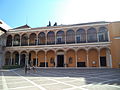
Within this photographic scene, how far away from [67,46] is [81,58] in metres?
3.99

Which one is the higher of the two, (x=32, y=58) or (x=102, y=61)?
(x=32, y=58)

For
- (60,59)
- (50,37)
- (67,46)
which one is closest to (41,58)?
(60,59)

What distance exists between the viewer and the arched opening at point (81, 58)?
24.6m

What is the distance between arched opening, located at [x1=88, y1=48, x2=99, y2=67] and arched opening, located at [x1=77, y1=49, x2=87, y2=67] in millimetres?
1027

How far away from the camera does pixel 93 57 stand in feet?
79.7

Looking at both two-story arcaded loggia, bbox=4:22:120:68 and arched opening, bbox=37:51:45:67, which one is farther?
arched opening, bbox=37:51:45:67

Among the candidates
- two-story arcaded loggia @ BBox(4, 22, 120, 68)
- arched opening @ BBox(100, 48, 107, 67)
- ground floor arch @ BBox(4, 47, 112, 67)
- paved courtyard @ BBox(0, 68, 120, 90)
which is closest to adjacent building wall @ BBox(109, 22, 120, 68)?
two-story arcaded loggia @ BBox(4, 22, 120, 68)

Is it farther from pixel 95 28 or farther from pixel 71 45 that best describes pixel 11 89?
pixel 95 28

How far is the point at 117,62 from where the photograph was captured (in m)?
21.6

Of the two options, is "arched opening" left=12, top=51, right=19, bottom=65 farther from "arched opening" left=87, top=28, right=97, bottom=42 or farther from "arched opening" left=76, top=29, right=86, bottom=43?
"arched opening" left=87, top=28, right=97, bottom=42

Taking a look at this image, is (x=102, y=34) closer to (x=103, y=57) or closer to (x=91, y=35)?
(x=91, y=35)

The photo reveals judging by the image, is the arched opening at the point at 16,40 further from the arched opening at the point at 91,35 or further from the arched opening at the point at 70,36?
the arched opening at the point at 91,35

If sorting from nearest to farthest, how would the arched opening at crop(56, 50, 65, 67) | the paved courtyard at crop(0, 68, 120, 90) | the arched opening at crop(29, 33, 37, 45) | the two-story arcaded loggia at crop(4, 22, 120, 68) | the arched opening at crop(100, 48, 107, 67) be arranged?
the paved courtyard at crop(0, 68, 120, 90)
the two-story arcaded loggia at crop(4, 22, 120, 68)
the arched opening at crop(100, 48, 107, 67)
the arched opening at crop(56, 50, 65, 67)
the arched opening at crop(29, 33, 37, 45)

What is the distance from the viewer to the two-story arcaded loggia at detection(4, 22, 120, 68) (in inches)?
904
